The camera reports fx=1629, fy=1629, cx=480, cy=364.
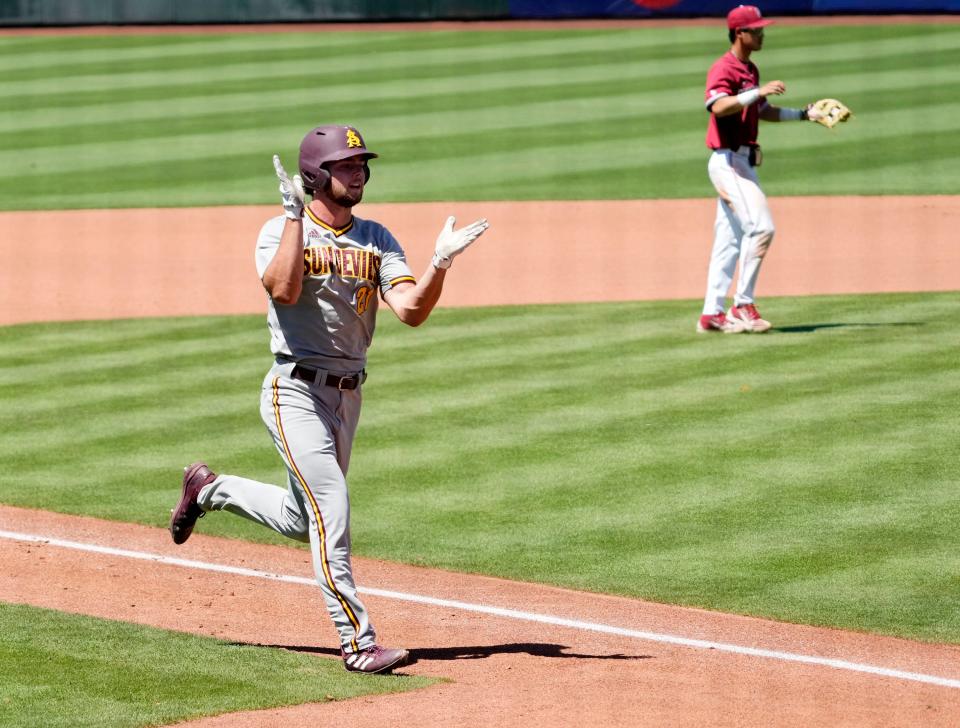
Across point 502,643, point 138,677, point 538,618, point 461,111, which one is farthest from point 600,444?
point 461,111

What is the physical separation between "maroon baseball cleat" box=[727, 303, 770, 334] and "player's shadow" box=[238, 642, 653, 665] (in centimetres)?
689

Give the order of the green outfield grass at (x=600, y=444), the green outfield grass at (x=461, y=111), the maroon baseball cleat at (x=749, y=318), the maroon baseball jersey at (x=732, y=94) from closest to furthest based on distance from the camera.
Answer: the green outfield grass at (x=600, y=444)
the maroon baseball jersey at (x=732, y=94)
the maroon baseball cleat at (x=749, y=318)
the green outfield grass at (x=461, y=111)

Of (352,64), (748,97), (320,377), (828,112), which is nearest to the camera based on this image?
(320,377)

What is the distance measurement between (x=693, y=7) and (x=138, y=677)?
30203 millimetres

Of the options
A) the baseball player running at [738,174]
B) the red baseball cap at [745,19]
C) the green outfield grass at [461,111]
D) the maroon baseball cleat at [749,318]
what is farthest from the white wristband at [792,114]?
the green outfield grass at [461,111]

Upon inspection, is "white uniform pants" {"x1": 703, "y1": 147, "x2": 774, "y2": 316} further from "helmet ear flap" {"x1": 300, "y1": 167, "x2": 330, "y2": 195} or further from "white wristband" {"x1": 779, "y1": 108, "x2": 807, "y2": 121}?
"helmet ear flap" {"x1": 300, "y1": 167, "x2": 330, "y2": 195}

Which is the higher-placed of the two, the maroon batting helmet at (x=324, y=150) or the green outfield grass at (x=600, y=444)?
the maroon batting helmet at (x=324, y=150)

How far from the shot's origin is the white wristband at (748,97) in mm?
12508

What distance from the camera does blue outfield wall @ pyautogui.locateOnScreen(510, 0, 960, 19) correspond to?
3325 cm

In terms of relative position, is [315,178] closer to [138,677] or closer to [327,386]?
[327,386]

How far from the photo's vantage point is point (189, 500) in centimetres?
719

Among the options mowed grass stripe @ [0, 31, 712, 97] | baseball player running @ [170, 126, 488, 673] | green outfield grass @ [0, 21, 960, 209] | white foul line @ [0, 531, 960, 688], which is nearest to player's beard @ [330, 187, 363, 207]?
baseball player running @ [170, 126, 488, 673]

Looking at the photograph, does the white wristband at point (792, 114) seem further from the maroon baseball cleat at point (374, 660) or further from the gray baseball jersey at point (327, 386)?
the maroon baseball cleat at point (374, 660)

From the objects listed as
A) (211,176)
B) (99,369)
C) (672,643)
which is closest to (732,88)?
(99,369)
